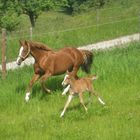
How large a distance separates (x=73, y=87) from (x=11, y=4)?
95.8 ft

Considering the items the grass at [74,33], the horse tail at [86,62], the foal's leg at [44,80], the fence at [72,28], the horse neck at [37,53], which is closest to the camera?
the foal's leg at [44,80]

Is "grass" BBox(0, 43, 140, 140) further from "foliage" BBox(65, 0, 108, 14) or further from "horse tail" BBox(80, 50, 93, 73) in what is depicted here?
"foliage" BBox(65, 0, 108, 14)

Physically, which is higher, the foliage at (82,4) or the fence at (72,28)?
the fence at (72,28)

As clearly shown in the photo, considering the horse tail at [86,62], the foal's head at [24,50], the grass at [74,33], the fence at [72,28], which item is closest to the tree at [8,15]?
the fence at [72,28]

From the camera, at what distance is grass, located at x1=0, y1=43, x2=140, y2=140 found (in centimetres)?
1039

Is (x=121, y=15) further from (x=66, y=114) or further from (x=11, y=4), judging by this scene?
(x=66, y=114)

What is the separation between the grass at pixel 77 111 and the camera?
1039 cm

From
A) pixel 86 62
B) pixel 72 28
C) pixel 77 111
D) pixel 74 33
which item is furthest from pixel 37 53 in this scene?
pixel 72 28

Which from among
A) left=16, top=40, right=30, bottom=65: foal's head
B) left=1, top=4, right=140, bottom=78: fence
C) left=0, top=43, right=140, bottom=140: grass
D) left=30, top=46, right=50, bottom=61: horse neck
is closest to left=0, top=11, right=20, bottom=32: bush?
left=1, top=4, right=140, bottom=78: fence

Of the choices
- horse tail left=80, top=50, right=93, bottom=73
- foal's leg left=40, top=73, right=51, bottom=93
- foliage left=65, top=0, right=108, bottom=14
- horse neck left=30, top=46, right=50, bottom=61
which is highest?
horse neck left=30, top=46, right=50, bottom=61

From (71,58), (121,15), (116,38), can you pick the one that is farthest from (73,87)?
(121,15)

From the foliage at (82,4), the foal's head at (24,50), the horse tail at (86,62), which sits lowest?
the foliage at (82,4)

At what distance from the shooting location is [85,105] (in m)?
12.3

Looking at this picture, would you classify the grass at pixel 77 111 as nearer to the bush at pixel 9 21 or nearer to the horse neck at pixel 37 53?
the horse neck at pixel 37 53
